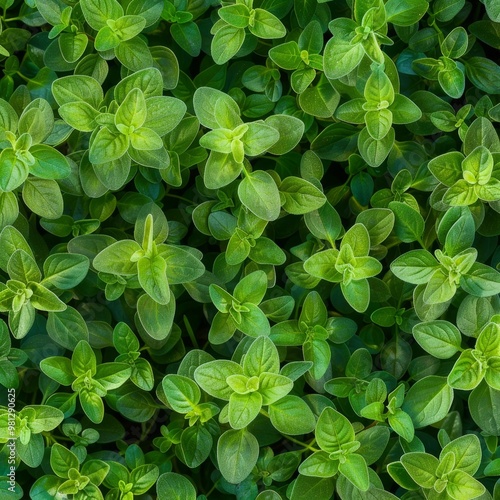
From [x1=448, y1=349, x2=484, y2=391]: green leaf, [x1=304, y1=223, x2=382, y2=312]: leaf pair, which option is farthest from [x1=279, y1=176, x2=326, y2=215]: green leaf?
[x1=448, y1=349, x2=484, y2=391]: green leaf

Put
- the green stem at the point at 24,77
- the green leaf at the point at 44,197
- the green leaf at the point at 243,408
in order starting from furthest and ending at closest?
1. the green stem at the point at 24,77
2. the green leaf at the point at 44,197
3. the green leaf at the point at 243,408

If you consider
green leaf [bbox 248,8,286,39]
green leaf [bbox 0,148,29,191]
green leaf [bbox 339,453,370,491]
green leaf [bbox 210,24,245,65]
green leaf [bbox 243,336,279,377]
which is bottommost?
green leaf [bbox 339,453,370,491]

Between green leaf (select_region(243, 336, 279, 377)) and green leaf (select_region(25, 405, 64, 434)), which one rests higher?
green leaf (select_region(243, 336, 279, 377))

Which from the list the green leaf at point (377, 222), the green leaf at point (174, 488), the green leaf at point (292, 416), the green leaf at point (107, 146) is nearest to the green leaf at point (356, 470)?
the green leaf at point (292, 416)

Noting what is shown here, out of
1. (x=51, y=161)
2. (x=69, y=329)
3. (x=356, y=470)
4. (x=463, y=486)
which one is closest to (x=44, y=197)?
(x=51, y=161)

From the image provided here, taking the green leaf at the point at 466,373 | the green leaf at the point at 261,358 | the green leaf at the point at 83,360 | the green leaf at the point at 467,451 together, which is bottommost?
the green leaf at the point at 467,451

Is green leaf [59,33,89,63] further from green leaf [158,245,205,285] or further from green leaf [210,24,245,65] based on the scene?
green leaf [158,245,205,285]

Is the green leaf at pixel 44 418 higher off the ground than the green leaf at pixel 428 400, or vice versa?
the green leaf at pixel 428 400

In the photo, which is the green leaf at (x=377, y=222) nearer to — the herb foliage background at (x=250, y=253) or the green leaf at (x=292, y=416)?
the herb foliage background at (x=250, y=253)

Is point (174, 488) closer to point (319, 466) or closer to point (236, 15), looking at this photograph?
point (319, 466)
